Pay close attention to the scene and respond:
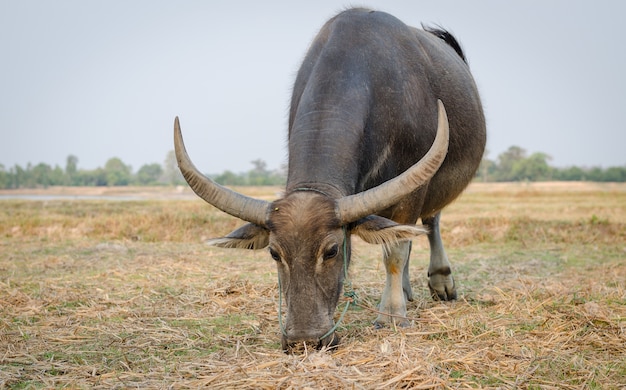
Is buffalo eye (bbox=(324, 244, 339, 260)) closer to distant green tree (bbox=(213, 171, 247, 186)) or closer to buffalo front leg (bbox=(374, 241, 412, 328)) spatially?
buffalo front leg (bbox=(374, 241, 412, 328))

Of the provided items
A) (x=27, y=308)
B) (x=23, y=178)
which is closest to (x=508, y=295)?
(x=27, y=308)

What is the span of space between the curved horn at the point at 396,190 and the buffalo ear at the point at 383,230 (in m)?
0.12

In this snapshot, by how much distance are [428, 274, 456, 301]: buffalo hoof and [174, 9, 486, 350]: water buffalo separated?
0.4 inches

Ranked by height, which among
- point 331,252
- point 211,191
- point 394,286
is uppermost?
point 211,191

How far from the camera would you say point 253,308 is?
5.50 metres

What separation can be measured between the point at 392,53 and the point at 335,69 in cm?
64

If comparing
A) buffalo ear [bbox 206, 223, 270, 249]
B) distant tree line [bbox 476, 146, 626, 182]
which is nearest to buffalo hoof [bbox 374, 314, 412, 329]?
buffalo ear [bbox 206, 223, 270, 249]

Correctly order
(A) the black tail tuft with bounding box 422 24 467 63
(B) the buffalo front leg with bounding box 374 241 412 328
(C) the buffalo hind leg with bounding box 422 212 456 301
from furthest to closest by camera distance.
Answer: (A) the black tail tuft with bounding box 422 24 467 63 → (C) the buffalo hind leg with bounding box 422 212 456 301 → (B) the buffalo front leg with bounding box 374 241 412 328

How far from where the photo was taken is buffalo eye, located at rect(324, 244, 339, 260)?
382 centimetres

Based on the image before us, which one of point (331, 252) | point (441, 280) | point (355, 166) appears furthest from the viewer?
point (441, 280)

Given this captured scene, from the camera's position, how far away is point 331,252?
3846 mm

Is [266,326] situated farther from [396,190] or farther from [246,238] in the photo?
[396,190]

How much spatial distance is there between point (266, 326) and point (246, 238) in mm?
1045

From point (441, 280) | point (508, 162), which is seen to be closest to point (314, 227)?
point (441, 280)
